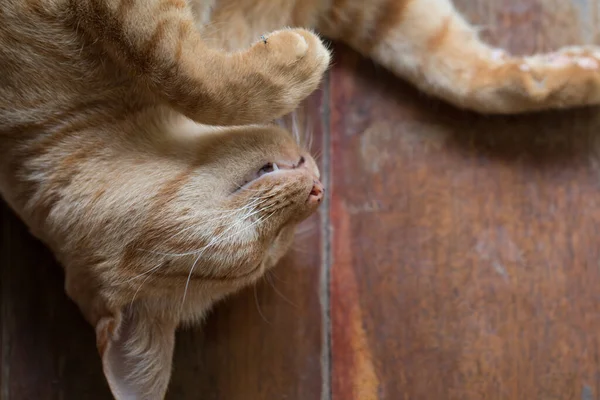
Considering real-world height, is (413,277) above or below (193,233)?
below

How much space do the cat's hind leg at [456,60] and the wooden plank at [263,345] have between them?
0.51 m

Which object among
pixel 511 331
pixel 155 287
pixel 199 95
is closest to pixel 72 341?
pixel 155 287

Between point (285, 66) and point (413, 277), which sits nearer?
point (285, 66)

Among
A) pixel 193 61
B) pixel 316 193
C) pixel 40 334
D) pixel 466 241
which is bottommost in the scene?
pixel 40 334

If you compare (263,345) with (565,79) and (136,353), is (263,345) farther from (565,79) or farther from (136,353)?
(565,79)

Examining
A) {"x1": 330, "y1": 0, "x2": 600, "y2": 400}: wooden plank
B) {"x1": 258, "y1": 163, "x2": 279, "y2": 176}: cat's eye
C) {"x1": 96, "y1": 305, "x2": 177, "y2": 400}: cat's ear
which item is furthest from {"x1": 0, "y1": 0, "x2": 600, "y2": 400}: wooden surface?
{"x1": 258, "y1": 163, "x2": 279, "y2": 176}: cat's eye

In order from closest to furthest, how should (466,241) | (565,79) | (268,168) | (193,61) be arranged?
(193,61), (268,168), (565,79), (466,241)

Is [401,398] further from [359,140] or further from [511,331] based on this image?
[359,140]

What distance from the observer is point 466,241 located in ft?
4.72

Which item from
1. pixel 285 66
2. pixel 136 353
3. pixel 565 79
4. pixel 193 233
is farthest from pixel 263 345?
pixel 565 79

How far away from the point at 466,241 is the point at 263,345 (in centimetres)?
55

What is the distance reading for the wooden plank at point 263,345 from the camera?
1.44 meters

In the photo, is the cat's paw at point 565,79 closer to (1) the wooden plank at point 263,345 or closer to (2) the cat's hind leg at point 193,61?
(2) the cat's hind leg at point 193,61

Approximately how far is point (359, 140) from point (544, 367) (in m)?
0.69
